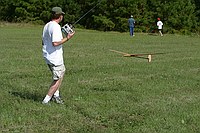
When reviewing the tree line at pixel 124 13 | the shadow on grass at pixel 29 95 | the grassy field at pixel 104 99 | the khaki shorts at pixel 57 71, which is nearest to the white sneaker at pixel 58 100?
the grassy field at pixel 104 99

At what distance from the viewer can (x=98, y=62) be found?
48.3 ft

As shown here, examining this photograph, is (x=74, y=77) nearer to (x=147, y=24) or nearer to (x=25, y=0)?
(x=147, y=24)

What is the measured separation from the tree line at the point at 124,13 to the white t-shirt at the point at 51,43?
4225 centimetres

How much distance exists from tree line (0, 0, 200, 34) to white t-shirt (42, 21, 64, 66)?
4225 cm

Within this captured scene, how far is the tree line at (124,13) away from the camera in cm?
5088

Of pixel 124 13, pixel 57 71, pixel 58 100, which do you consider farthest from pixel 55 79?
pixel 124 13

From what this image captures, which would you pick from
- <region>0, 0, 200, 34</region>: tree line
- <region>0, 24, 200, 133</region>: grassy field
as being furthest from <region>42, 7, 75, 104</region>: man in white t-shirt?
<region>0, 0, 200, 34</region>: tree line

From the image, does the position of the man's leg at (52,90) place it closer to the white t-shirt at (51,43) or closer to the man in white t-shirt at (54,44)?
the man in white t-shirt at (54,44)

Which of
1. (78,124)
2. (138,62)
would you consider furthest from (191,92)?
(138,62)

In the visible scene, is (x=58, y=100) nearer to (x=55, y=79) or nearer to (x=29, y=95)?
(x=55, y=79)

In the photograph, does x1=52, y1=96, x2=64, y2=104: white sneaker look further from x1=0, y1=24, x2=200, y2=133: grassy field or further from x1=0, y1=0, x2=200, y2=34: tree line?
x1=0, y1=0, x2=200, y2=34: tree line

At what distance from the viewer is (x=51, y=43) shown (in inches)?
286

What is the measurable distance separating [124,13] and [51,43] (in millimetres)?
44755

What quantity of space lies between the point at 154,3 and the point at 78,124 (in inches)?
Result: 1841
